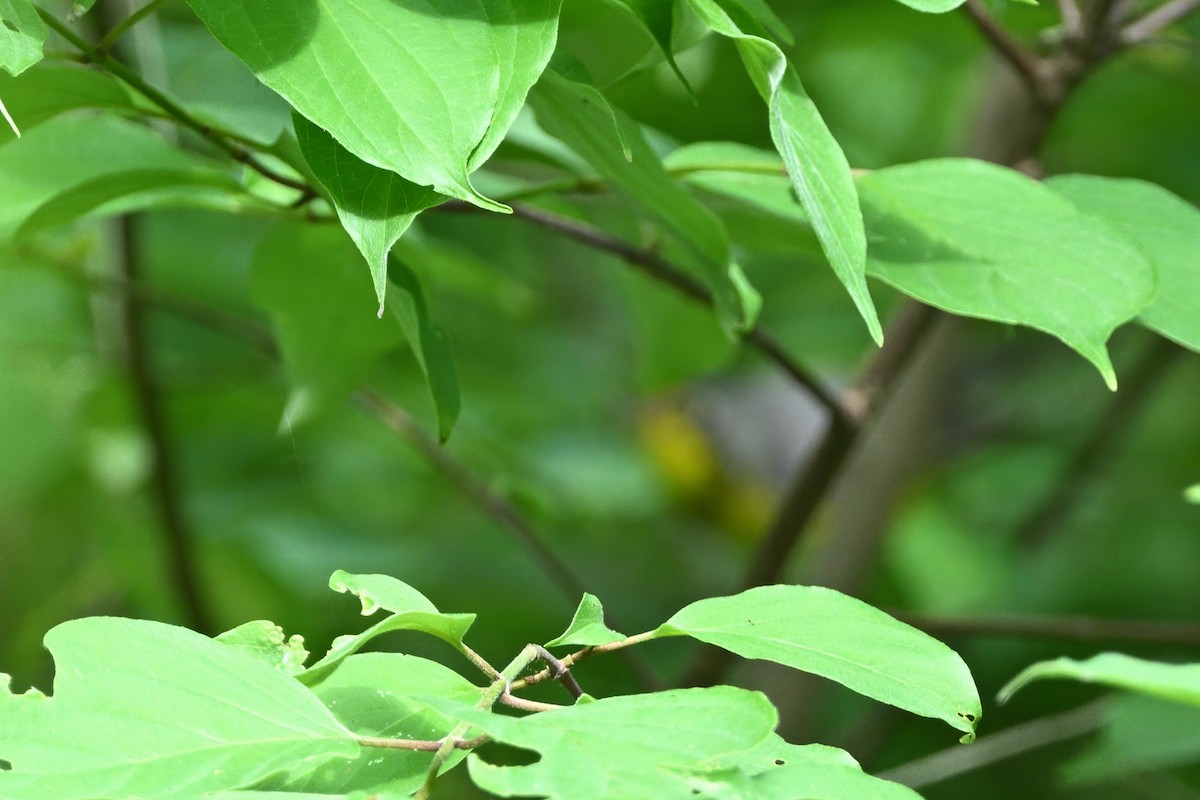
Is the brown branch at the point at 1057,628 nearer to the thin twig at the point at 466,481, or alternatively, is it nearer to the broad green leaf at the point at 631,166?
the thin twig at the point at 466,481

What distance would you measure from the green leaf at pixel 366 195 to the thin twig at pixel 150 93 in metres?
0.10

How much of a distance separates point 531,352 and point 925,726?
658mm

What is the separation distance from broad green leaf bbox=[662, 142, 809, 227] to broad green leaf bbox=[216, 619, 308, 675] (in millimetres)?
257

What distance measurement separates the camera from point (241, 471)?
4.85ft

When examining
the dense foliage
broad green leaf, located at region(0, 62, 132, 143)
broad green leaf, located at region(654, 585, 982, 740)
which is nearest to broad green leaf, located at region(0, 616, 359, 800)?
the dense foliage

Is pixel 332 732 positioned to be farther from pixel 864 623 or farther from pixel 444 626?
pixel 864 623

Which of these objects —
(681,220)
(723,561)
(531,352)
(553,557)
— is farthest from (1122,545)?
(681,220)

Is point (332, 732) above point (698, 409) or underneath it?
above

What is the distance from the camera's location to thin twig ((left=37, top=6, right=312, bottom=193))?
0.43 metres

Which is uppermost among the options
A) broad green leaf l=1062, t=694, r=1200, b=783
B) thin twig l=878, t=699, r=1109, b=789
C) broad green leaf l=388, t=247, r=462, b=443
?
broad green leaf l=388, t=247, r=462, b=443

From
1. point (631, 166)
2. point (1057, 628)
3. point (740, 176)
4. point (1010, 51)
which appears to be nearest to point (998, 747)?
point (1057, 628)

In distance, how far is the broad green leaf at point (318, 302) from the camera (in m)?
0.63

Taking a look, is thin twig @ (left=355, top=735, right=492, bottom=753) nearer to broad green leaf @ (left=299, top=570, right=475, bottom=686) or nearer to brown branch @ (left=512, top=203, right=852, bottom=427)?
broad green leaf @ (left=299, top=570, right=475, bottom=686)

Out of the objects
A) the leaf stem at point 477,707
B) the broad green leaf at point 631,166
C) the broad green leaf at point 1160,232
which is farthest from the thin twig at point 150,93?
the broad green leaf at point 1160,232
